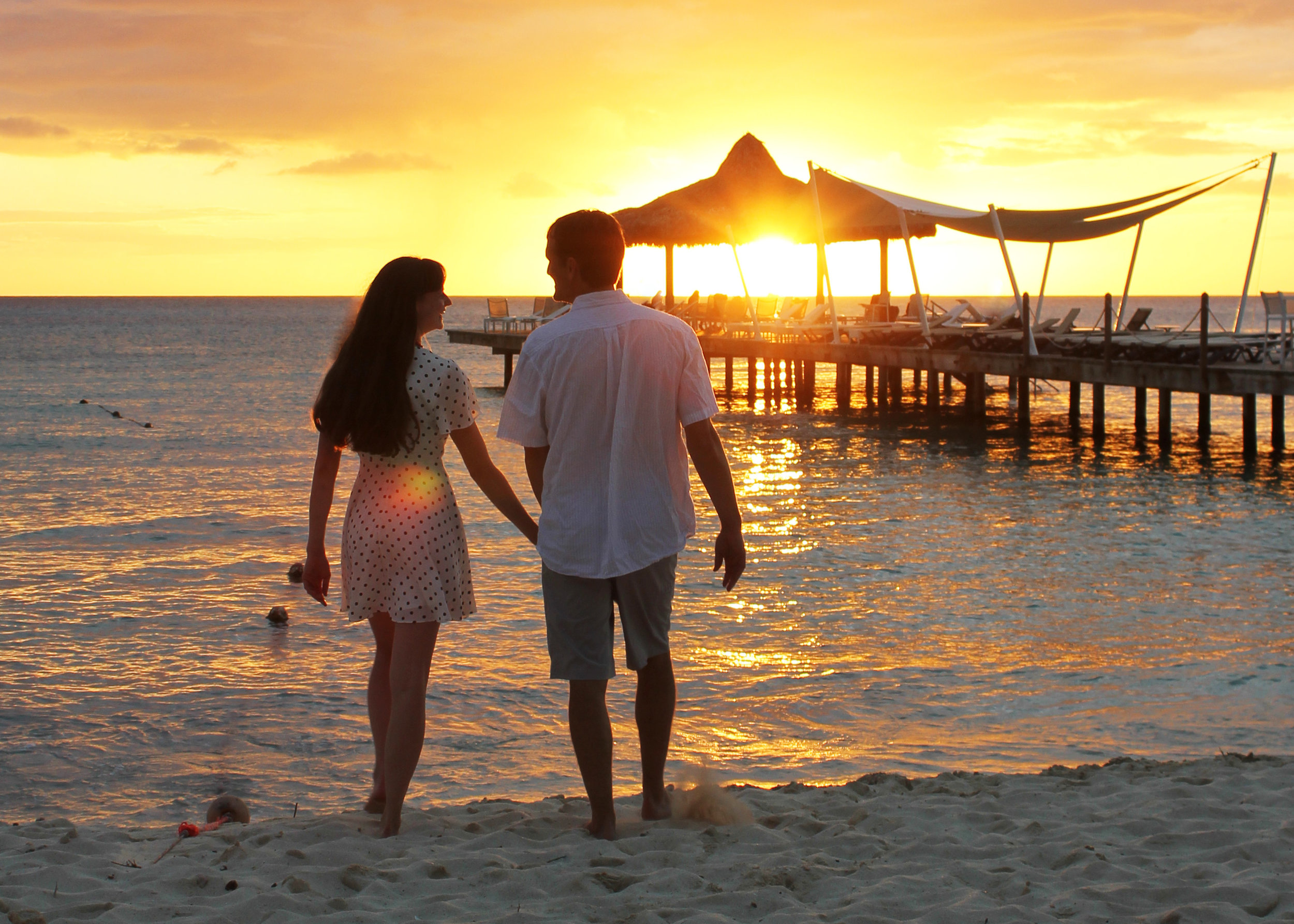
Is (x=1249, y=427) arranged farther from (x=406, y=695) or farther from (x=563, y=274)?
(x=406, y=695)

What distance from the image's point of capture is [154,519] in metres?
12.6

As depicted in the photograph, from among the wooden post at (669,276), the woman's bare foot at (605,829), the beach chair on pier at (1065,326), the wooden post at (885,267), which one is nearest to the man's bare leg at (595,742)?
the woman's bare foot at (605,829)

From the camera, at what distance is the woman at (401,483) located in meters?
3.22

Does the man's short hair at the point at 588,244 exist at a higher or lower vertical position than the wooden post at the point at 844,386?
higher

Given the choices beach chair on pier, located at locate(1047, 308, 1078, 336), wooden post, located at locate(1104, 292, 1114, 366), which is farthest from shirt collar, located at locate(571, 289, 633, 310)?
beach chair on pier, located at locate(1047, 308, 1078, 336)

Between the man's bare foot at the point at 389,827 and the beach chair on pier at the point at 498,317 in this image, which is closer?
the man's bare foot at the point at 389,827

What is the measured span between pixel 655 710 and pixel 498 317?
3420 centimetres

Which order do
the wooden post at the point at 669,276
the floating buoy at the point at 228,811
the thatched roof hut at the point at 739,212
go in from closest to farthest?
the floating buoy at the point at 228,811 → the thatched roof hut at the point at 739,212 → the wooden post at the point at 669,276

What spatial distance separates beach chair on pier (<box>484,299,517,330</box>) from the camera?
115 ft

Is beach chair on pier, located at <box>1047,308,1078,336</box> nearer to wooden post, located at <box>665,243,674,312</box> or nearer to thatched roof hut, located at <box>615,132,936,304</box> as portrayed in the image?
thatched roof hut, located at <box>615,132,936,304</box>

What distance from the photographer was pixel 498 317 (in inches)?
1444

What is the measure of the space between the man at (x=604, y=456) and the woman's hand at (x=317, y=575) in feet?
2.23

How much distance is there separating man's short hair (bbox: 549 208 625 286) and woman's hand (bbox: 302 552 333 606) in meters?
1.13

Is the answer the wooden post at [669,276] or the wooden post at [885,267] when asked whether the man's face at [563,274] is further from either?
the wooden post at [669,276]
